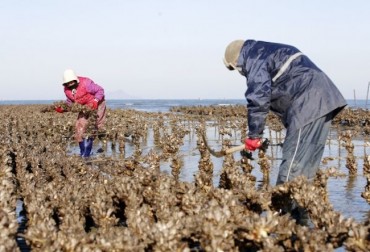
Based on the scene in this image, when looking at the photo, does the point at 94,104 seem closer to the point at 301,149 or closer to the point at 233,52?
the point at 233,52

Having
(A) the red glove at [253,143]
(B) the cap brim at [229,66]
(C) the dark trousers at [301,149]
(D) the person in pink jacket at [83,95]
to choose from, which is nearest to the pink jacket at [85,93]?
(D) the person in pink jacket at [83,95]

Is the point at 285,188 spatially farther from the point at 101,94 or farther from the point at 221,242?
the point at 101,94

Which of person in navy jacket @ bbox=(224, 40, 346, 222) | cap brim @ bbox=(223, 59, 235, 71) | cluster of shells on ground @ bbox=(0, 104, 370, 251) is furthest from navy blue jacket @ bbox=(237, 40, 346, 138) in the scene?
cluster of shells on ground @ bbox=(0, 104, 370, 251)

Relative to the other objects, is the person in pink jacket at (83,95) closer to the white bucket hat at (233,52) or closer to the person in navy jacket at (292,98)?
the white bucket hat at (233,52)

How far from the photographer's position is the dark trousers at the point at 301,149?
6207mm

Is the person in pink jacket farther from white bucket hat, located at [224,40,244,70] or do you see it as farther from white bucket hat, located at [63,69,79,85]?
white bucket hat, located at [224,40,244,70]

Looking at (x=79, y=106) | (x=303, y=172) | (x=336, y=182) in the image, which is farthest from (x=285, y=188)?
(x=79, y=106)

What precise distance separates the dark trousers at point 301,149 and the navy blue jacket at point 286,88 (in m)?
0.09

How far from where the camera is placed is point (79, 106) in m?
12.4

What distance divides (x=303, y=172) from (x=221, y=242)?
7.93ft

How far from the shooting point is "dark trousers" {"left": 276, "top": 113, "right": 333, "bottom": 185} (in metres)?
6.21

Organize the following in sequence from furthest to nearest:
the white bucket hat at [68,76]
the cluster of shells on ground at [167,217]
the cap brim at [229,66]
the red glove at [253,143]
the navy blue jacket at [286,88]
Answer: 1. the white bucket hat at [68,76]
2. the cap brim at [229,66]
3. the red glove at [253,143]
4. the navy blue jacket at [286,88]
5. the cluster of shells on ground at [167,217]

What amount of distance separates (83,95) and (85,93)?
0.22 feet

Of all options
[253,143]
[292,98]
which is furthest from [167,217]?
[292,98]
